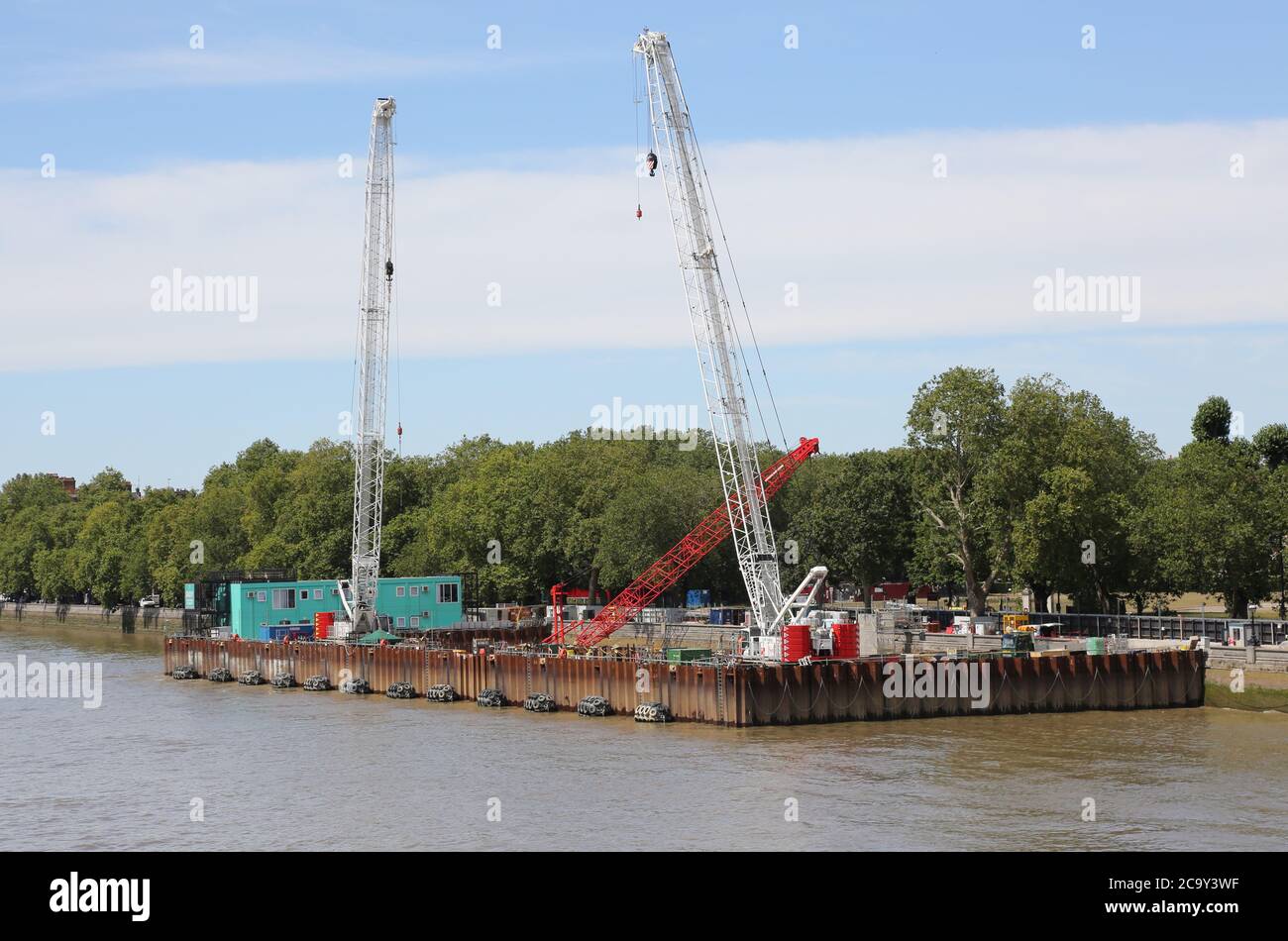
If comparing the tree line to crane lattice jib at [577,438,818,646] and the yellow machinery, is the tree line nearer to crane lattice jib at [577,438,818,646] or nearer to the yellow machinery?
the yellow machinery

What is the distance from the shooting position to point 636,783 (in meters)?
51.7

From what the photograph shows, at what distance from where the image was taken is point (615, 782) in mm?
51844

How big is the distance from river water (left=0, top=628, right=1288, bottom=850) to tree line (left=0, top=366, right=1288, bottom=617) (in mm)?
25459

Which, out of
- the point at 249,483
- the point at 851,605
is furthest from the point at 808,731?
the point at 249,483

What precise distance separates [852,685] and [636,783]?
55.0ft

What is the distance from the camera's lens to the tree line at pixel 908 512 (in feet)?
301

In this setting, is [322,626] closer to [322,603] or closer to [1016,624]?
[322,603]

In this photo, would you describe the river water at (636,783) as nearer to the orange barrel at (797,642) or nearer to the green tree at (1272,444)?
the orange barrel at (797,642)

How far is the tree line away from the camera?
91.9 meters

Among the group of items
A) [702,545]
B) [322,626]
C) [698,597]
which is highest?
[702,545]

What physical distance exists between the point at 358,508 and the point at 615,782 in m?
58.2

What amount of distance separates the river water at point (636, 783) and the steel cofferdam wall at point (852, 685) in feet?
3.78

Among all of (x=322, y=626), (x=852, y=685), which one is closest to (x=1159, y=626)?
(x=852, y=685)

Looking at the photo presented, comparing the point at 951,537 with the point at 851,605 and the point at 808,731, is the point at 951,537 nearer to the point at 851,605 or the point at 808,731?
the point at 851,605
